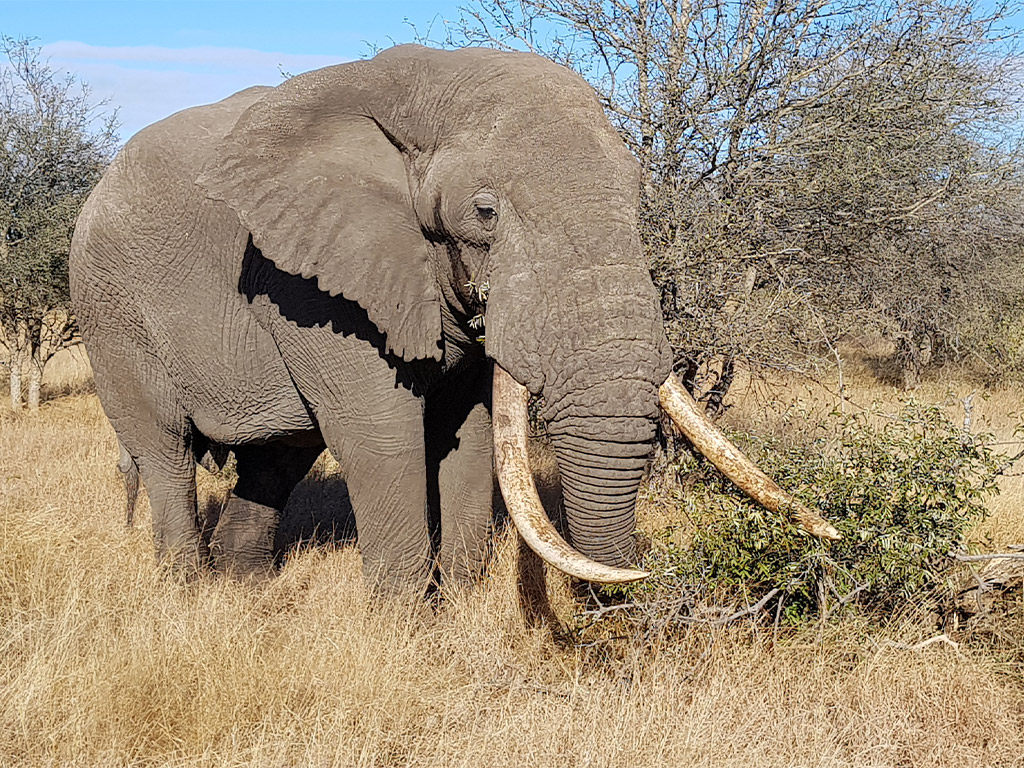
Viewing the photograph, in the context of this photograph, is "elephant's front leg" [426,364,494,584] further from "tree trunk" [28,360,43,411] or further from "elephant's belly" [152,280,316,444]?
"tree trunk" [28,360,43,411]

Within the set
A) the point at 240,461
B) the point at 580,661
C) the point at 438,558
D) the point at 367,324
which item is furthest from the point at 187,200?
the point at 580,661

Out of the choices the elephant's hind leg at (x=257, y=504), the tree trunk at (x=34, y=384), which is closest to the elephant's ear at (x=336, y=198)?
the elephant's hind leg at (x=257, y=504)

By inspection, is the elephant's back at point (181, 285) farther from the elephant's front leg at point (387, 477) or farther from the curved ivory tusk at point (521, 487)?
the curved ivory tusk at point (521, 487)

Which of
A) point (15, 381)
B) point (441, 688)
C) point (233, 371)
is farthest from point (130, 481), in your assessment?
point (15, 381)

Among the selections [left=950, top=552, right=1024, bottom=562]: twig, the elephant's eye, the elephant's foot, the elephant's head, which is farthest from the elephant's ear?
[left=950, top=552, right=1024, bottom=562]: twig

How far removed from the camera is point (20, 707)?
3578mm

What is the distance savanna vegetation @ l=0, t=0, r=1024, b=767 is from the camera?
368 centimetres

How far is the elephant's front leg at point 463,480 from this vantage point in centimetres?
549

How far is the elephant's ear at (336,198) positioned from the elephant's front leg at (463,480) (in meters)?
0.99

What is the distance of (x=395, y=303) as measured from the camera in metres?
4.34

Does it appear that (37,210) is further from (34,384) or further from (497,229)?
(497,229)

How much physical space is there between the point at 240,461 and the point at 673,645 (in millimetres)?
3319

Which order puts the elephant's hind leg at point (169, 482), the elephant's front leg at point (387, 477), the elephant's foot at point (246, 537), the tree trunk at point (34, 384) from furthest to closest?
the tree trunk at point (34, 384) → the elephant's foot at point (246, 537) → the elephant's hind leg at point (169, 482) → the elephant's front leg at point (387, 477)

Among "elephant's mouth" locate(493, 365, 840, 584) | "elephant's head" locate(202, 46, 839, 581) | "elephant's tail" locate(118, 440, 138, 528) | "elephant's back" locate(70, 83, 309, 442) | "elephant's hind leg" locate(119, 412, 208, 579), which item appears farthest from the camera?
"elephant's tail" locate(118, 440, 138, 528)
